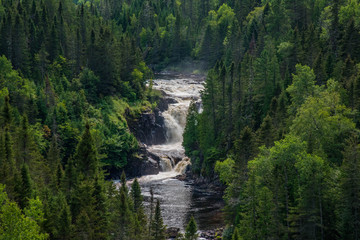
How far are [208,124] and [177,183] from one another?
1505cm

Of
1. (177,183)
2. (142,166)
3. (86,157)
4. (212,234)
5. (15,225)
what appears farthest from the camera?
(142,166)

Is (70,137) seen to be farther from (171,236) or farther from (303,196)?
(303,196)

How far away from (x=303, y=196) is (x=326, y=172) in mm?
4465

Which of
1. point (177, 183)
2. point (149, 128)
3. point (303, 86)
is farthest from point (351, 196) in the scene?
point (149, 128)

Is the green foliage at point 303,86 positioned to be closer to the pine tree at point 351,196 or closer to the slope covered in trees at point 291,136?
the slope covered in trees at point 291,136

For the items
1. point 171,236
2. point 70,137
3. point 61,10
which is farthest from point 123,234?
point 61,10

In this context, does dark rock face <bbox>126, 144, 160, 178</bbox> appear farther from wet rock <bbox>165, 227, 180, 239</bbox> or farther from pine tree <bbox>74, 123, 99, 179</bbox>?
pine tree <bbox>74, 123, 99, 179</bbox>

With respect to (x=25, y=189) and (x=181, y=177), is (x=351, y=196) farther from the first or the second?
(x=181, y=177)

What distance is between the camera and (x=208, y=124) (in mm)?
101000

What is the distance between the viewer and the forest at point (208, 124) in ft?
162

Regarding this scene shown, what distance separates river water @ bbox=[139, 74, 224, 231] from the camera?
238ft

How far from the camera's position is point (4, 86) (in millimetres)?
93062

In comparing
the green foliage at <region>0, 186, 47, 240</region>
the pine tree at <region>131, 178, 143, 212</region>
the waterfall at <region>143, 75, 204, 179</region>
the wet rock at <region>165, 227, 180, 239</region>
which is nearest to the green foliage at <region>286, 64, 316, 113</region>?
the wet rock at <region>165, 227, 180, 239</region>

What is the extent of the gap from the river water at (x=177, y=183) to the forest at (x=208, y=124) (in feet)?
16.6
